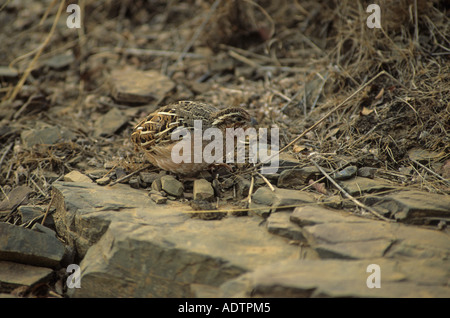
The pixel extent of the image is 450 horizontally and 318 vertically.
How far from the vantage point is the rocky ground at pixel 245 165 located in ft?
13.9

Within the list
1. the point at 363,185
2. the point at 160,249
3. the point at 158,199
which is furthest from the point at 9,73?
the point at 363,185

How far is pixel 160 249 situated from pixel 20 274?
5.43ft

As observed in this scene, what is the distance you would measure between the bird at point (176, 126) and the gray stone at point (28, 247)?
1.59 m

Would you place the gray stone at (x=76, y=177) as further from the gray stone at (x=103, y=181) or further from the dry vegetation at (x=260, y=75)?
the dry vegetation at (x=260, y=75)

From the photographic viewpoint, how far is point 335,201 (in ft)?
16.0

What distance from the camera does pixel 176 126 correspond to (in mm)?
5520

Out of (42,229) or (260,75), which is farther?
(260,75)

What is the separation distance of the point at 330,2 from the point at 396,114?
3.41 metres

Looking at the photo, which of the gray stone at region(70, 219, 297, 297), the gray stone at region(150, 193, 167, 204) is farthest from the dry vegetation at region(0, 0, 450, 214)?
the gray stone at region(70, 219, 297, 297)

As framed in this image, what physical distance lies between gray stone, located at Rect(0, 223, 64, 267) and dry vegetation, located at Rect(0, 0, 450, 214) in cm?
105

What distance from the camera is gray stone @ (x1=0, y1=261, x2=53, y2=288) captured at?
463 centimetres

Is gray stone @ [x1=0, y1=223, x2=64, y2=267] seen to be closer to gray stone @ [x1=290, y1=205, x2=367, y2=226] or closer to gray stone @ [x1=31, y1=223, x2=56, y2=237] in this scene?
gray stone @ [x1=31, y1=223, x2=56, y2=237]

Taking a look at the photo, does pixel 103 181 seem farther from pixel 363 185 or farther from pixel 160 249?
pixel 363 185
